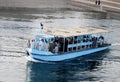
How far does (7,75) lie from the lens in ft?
123

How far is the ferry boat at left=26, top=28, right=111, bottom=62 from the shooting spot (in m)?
42.3

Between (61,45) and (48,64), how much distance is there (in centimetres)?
271

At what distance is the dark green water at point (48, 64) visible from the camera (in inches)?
1486

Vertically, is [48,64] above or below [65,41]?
below

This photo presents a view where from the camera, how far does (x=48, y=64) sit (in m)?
41.8

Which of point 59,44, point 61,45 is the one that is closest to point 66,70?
point 59,44

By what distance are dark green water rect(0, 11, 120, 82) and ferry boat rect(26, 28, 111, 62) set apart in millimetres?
536

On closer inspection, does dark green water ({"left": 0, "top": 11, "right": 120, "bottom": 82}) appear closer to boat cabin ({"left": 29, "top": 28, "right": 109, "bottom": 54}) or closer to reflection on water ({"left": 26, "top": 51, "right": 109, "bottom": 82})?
reflection on water ({"left": 26, "top": 51, "right": 109, "bottom": 82})

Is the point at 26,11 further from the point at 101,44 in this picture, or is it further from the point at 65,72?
the point at 65,72

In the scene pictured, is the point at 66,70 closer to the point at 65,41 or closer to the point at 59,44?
the point at 59,44

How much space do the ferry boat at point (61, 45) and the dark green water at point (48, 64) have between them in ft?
1.76

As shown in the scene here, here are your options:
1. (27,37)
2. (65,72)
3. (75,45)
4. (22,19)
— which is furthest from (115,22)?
(65,72)

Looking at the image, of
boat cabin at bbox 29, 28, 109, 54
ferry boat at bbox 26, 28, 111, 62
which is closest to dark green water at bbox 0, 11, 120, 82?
ferry boat at bbox 26, 28, 111, 62

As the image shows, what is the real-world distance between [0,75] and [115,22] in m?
30.5
